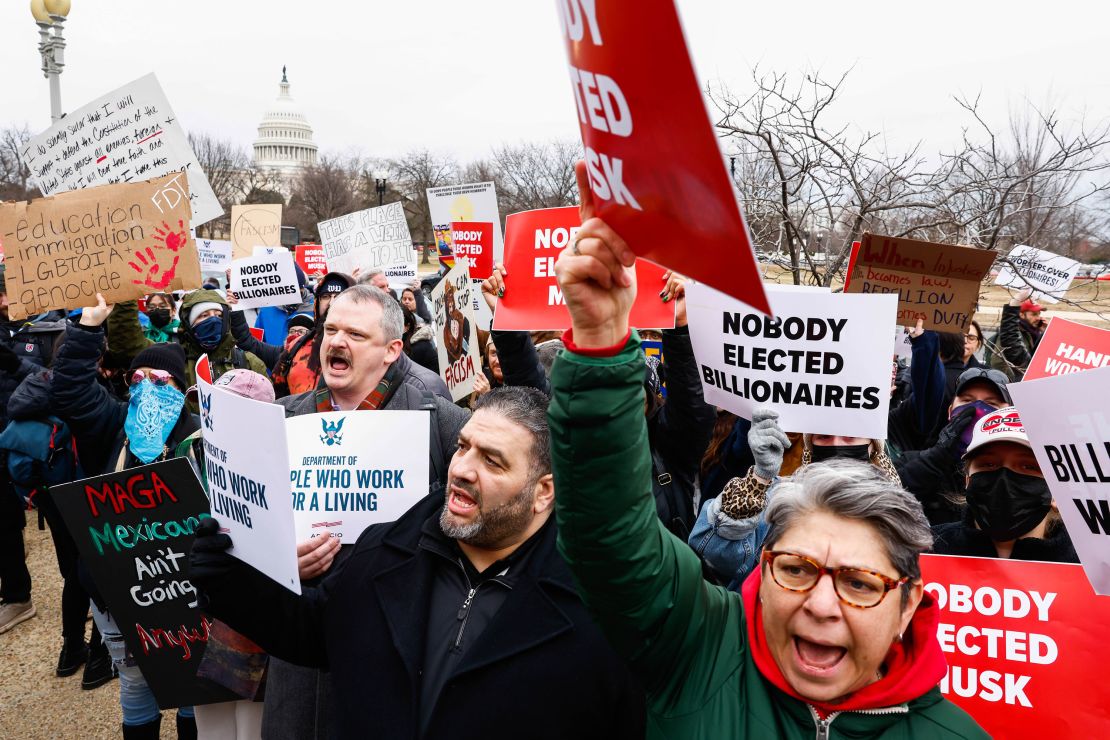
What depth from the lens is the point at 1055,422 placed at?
7.04ft

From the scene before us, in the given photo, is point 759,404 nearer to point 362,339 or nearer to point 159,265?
point 362,339

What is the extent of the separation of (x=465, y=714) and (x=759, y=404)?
1.60m

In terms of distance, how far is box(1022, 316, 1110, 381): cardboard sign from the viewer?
10.4ft

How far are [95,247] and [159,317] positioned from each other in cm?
282

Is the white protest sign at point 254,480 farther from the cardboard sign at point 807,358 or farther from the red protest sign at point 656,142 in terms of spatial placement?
the cardboard sign at point 807,358

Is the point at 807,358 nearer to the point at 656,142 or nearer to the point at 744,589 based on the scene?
the point at 744,589

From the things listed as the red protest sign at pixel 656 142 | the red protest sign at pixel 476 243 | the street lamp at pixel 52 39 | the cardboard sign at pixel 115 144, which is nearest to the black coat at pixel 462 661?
the red protest sign at pixel 656 142

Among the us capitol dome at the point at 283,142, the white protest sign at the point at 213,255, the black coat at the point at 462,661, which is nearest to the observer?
the black coat at the point at 462,661

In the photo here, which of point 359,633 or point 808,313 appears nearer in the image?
point 359,633

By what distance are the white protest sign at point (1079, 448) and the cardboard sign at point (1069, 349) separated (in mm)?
1132

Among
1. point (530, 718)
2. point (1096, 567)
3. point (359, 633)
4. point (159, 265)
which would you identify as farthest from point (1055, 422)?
point (159, 265)

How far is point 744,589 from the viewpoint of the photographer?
186cm

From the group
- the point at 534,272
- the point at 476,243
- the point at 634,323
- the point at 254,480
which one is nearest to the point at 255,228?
the point at 476,243

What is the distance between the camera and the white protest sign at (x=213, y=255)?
1324 centimetres
